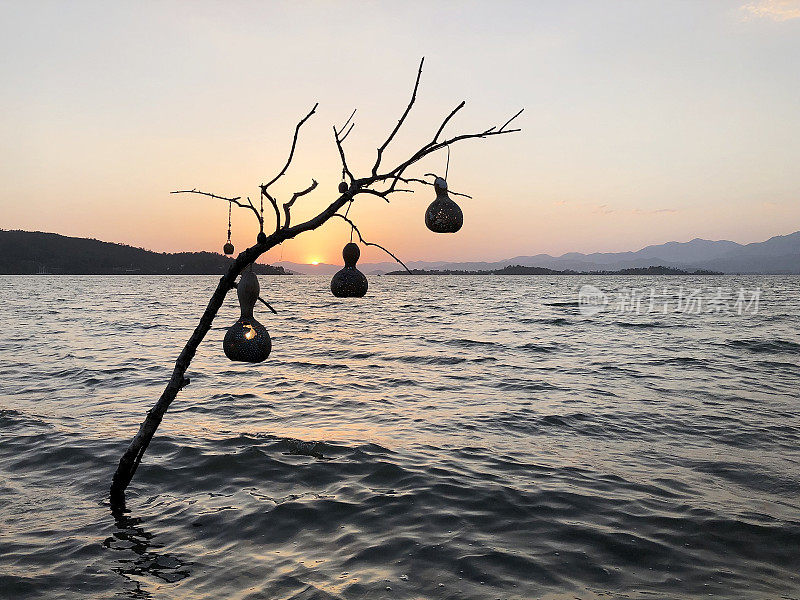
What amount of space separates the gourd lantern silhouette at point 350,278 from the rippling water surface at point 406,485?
2.40 m

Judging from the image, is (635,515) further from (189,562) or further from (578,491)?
(189,562)

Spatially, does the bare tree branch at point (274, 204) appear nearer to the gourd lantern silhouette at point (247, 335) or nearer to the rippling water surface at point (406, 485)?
the gourd lantern silhouette at point (247, 335)

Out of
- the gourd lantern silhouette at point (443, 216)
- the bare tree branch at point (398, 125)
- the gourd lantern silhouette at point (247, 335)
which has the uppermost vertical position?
the bare tree branch at point (398, 125)

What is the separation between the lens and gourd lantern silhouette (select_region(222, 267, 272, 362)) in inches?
193

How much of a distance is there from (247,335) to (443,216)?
197 cm

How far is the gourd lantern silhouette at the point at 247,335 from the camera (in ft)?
16.1

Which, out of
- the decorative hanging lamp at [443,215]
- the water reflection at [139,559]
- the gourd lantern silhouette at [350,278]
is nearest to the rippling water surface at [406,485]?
the water reflection at [139,559]

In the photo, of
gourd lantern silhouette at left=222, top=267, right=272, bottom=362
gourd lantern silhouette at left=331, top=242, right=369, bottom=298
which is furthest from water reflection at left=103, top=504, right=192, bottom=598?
gourd lantern silhouette at left=331, top=242, right=369, bottom=298

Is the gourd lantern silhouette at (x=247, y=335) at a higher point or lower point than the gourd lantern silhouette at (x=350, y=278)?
lower

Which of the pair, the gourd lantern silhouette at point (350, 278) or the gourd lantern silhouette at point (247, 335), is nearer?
the gourd lantern silhouette at point (247, 335)

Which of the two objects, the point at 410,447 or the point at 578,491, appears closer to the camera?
the point at 578,491

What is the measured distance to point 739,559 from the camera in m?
5.20

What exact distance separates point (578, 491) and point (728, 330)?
83.3 ft

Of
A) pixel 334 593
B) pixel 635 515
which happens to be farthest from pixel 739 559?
pixel 334 593
